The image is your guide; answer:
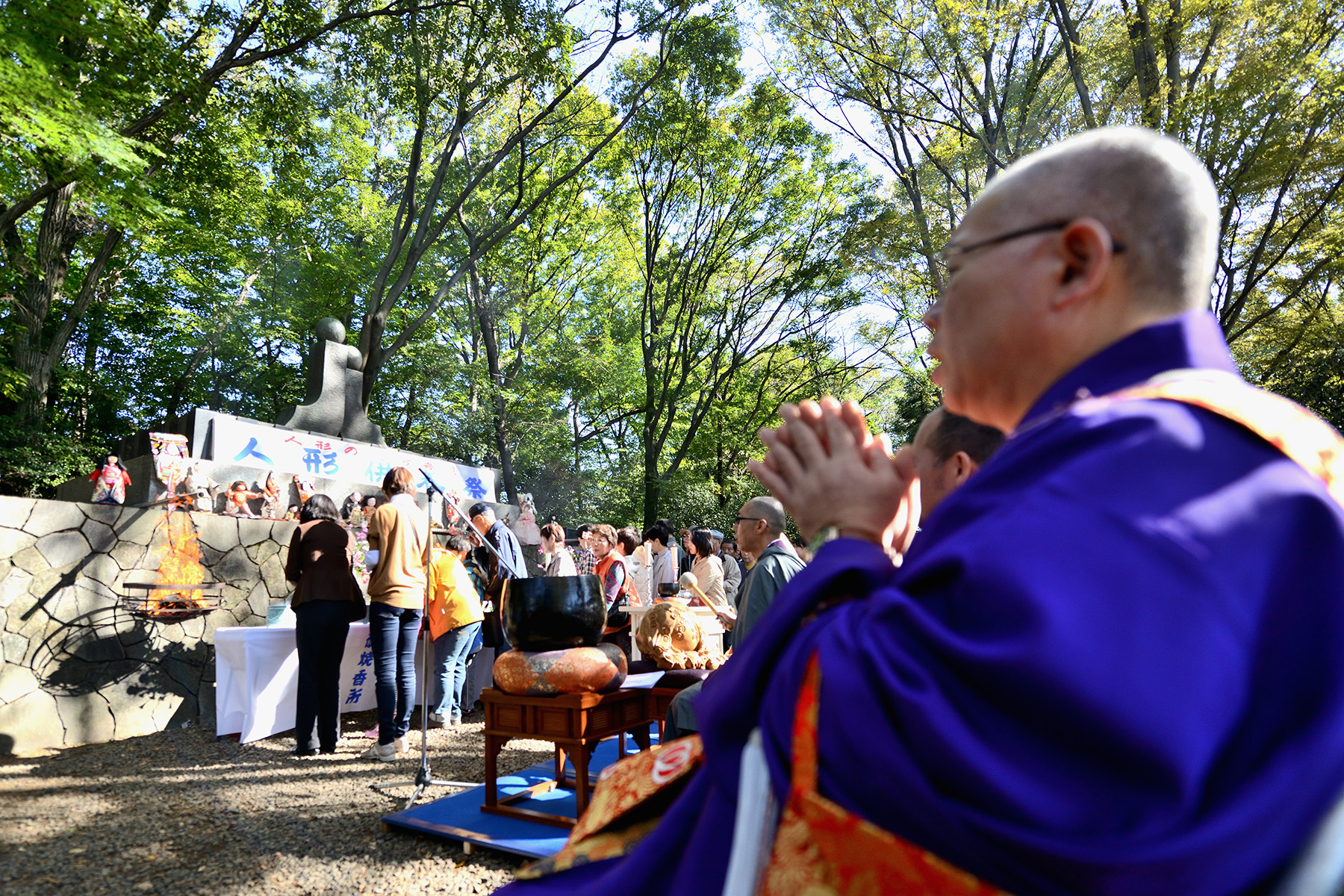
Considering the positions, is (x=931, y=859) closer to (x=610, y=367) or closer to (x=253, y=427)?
(x=253, y=427)

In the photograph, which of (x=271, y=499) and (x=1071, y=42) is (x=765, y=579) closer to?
(x=271, y=499)

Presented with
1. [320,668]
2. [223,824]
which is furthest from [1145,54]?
[223,824]

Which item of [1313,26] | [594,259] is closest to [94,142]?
[1313,26]

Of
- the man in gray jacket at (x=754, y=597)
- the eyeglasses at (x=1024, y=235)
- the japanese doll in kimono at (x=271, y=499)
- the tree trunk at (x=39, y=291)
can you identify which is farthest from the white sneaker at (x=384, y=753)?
the tree trunk at (x=39, y=291)

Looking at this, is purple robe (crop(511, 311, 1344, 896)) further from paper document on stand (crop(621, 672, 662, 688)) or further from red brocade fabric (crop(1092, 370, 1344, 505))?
paper document on stand (crop(621, 672, 662, 688))

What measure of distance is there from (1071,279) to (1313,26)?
37.6 ft

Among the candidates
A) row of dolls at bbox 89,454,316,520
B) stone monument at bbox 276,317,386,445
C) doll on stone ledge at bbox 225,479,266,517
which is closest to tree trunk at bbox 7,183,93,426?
row of dolls at bbox 89,454,316,520

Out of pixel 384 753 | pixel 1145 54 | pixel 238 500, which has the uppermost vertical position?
pixel 1145 54

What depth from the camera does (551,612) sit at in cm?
398

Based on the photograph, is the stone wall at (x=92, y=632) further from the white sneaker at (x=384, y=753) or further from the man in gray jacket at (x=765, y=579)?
the man in gray jacket at (x=765, y=579)

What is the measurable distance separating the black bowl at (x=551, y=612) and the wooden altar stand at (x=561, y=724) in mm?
304

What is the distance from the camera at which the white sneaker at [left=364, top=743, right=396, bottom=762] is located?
580cm

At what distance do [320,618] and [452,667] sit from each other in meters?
1.50

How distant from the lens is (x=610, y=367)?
2178cm
